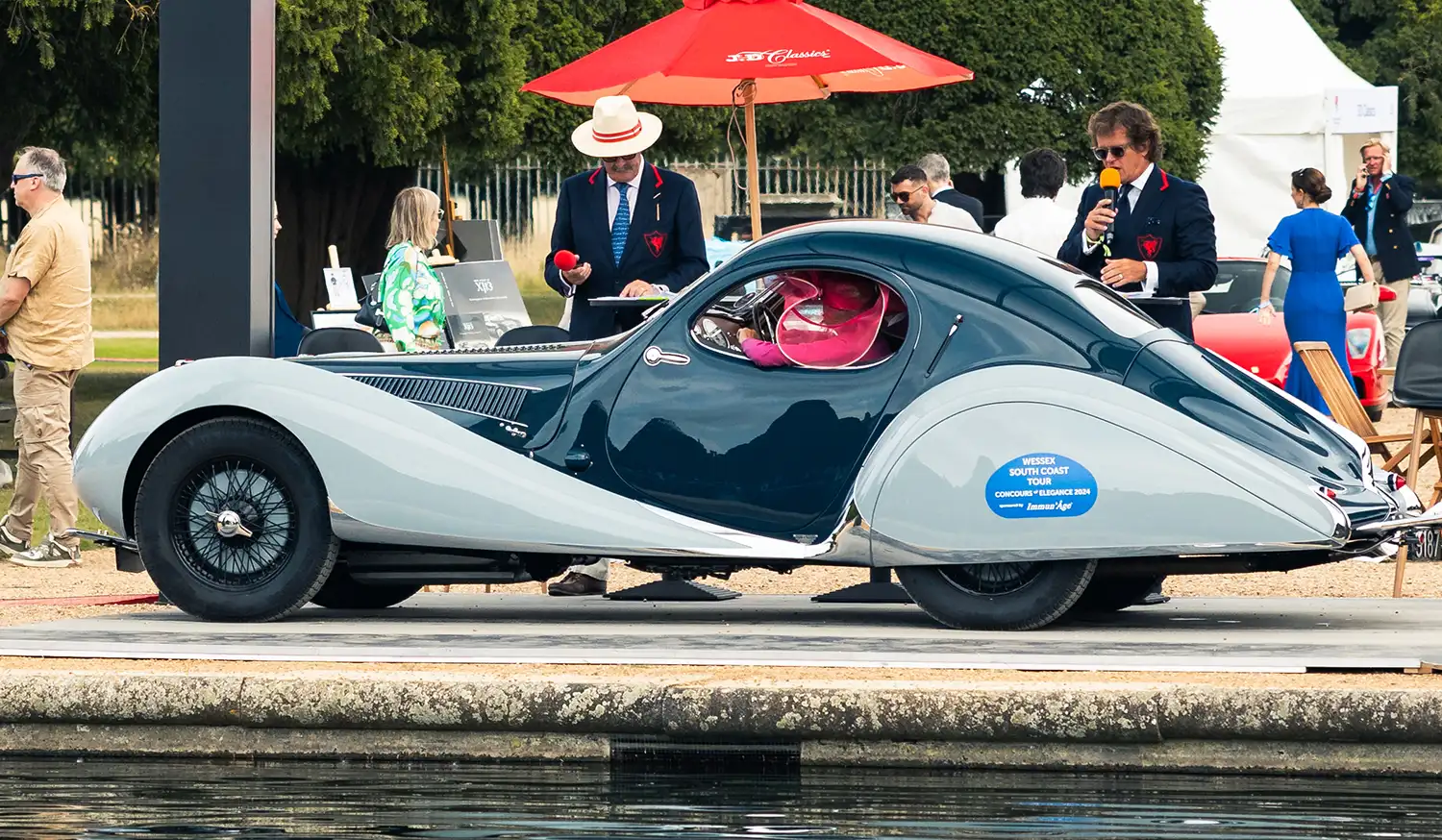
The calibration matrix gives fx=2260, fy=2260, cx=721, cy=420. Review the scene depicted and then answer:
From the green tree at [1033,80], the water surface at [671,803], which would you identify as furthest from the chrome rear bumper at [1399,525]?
the green tree at [1033,80]

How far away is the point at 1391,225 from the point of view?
57.9ft

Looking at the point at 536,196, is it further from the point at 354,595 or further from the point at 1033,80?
the point at 354,595

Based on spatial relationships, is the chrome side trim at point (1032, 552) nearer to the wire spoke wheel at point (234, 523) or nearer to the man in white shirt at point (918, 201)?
the wire spoke wheel at point (234, 523)

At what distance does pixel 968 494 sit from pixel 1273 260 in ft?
29.6

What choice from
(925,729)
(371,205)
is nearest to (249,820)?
(925,729)

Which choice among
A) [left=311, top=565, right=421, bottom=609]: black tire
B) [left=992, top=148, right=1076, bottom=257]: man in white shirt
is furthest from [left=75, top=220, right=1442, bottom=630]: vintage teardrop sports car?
[left=992, top=148, right=1076, bottom=257]: man in white shirt

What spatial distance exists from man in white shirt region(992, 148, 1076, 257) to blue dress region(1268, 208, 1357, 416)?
2836mm

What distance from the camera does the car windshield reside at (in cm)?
1755

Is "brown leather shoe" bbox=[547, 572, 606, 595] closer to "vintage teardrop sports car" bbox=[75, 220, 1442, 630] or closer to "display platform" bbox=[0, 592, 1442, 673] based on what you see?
"display platform" bbox=[0, 592, 1442, 673]

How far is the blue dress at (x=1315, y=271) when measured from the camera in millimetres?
13742

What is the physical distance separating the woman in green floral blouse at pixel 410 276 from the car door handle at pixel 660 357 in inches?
126

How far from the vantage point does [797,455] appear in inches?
291

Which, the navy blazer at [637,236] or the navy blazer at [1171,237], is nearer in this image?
the navy blazer at [1171,237]

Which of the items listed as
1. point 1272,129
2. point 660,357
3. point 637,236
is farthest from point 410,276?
point 1272,129
